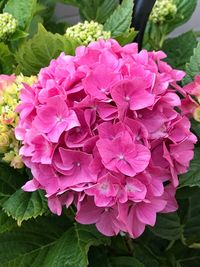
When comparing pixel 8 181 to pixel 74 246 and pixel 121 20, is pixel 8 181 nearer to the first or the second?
pixel 74 246

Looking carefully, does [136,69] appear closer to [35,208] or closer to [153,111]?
[153,111]

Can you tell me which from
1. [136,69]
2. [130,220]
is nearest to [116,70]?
[136,69]

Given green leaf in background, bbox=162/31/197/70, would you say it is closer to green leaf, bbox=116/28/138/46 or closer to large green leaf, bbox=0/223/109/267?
green leaf, bbox=116/28/138/46

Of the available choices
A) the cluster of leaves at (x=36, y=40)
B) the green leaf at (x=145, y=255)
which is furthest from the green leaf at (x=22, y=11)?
the green leaf at (x=145, y=255)

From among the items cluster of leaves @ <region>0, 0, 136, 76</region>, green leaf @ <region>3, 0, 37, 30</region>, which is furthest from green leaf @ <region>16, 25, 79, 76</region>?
green leaf @ <region>3, 0, 37, 30</region>

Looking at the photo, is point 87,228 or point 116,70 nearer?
point 116,70
